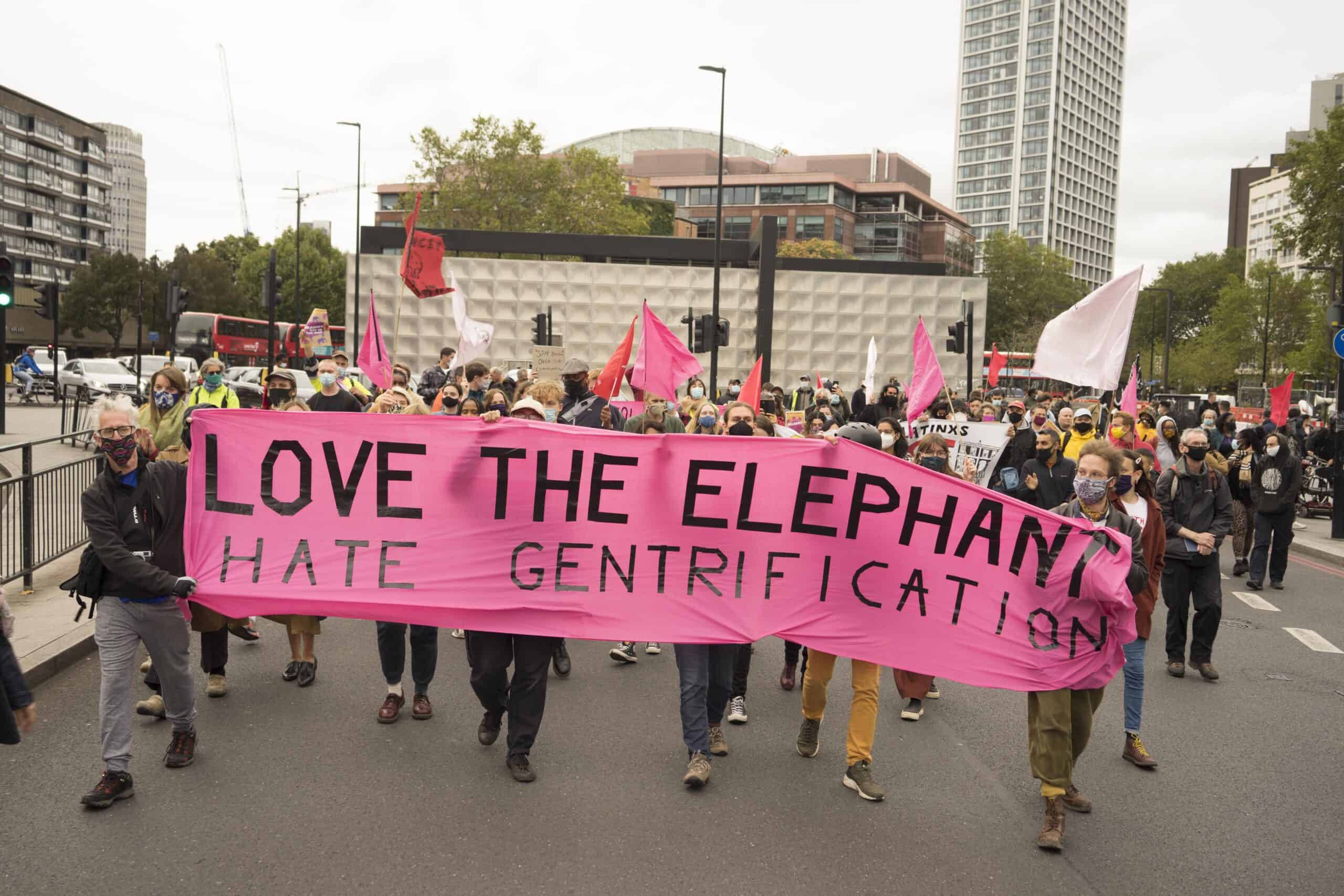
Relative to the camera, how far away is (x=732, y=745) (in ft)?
20.2

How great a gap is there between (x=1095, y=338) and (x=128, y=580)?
8.20 m

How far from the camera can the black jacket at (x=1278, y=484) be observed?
464 inches

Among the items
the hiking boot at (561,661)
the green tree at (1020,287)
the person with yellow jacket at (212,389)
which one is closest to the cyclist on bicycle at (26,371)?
the person with yellow jacket at (212,389)

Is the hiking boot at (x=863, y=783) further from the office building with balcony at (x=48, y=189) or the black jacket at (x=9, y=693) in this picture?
the office building with balcony at (x=48, y=189)

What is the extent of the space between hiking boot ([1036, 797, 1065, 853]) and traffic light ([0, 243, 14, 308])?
1822 centimetres

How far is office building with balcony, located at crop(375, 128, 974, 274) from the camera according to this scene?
4321 inches

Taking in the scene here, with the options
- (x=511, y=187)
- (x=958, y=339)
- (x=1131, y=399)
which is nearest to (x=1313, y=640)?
(x=1131, y=399)

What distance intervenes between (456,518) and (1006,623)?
2.92 m

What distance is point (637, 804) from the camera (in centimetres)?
518

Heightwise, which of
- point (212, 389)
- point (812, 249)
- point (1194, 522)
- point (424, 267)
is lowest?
point (1194, 522)

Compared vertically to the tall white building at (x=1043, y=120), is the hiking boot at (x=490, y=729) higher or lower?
lower

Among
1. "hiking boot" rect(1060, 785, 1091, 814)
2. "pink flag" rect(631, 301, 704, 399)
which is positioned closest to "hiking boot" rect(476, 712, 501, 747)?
"hiking boot" rect(1060, 785, 1091, 814)

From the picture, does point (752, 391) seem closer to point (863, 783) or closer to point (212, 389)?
point (212, 389)

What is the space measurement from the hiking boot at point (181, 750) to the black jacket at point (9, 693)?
5.38 feet
